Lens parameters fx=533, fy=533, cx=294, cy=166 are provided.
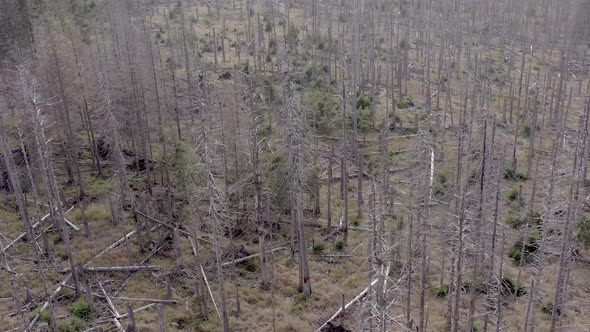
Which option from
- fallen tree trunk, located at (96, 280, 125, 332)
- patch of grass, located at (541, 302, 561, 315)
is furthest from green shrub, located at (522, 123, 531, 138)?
fallen tree trunk, located at (96, 280, 125, 332)

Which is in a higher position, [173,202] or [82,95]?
[82,95]

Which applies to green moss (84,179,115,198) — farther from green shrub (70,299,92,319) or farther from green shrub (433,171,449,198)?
green shrub (433,171,449,198)

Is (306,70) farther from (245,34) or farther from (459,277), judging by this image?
(459,277)

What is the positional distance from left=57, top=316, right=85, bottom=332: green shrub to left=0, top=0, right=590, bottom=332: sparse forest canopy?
9cm

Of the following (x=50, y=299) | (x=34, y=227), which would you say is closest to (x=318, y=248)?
(x=50, y=299)

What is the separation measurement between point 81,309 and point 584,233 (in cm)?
2399

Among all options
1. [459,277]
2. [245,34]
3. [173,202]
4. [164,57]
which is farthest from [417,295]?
[245,34]

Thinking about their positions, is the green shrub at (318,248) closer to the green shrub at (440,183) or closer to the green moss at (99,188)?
the green shrub at (440,183)

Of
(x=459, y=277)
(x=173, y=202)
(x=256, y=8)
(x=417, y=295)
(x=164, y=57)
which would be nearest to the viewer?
(x=459, y=277)

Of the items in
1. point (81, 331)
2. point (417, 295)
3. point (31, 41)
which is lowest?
point (417, 295)

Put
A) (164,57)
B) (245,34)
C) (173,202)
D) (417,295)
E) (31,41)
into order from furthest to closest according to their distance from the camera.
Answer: (245,34) → (164,57) → (31,41) → (173,202) → (417,295)

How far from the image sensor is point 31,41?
3431 centimetres

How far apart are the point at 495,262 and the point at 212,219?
36.2 ft

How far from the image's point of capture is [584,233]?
87.8 feet
